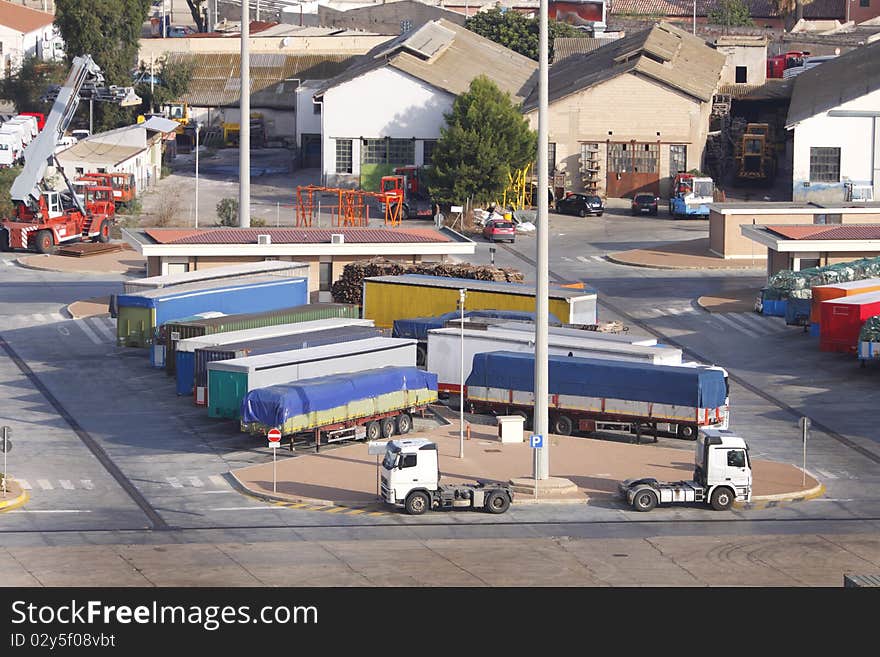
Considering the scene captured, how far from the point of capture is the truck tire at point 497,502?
48.6 metres

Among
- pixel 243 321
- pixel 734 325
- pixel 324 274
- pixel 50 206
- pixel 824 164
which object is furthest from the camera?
pixel 824 164

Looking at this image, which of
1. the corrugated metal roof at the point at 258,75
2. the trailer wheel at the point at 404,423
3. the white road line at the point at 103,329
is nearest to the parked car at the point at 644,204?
the corrugated metal roof at the point at 258,75

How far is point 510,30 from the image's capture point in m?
162

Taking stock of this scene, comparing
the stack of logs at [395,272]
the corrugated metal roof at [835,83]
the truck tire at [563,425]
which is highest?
the corrugated metal roof at [835,83]

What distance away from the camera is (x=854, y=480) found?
53.3 meters

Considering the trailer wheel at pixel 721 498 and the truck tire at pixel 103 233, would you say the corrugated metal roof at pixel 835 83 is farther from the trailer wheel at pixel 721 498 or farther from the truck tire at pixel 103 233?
the trailer wheel at pixel 721 498

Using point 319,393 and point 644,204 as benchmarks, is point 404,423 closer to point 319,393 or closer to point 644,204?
point 319,393

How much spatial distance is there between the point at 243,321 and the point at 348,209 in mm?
38636

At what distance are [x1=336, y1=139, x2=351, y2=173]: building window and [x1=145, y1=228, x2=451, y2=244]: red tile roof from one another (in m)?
34.8

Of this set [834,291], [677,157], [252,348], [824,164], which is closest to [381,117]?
[677,157]

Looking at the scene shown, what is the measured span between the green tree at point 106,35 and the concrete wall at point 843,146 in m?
52.4

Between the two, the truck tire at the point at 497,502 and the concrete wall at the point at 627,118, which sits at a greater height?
the concrete wall at the point at 627,118

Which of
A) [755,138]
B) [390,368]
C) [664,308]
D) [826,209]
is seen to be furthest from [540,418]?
[755,138]

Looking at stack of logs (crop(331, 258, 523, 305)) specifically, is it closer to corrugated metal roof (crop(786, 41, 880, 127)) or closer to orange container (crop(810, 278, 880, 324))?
orange container (crop(810, 278, 880, 324))
